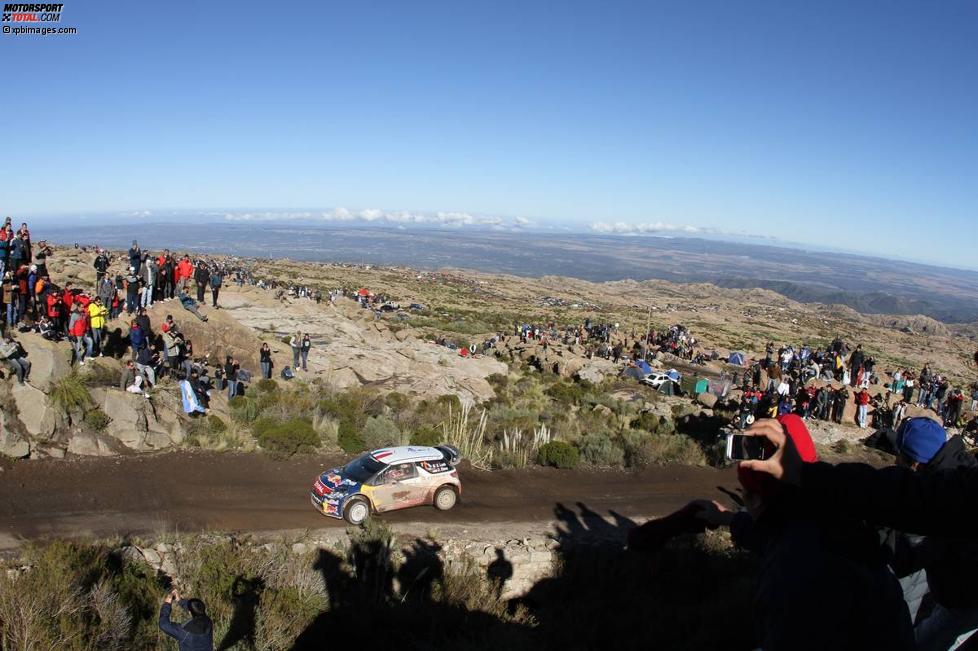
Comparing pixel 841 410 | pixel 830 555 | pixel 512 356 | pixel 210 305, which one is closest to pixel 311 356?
pixel 210 305

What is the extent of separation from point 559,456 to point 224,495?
8.59m

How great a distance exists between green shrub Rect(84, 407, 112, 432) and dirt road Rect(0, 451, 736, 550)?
95cm

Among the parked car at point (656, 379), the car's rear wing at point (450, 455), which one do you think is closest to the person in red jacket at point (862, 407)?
the parked car at point (656, 379)

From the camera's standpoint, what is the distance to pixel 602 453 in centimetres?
1708

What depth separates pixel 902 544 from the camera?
4.32 m

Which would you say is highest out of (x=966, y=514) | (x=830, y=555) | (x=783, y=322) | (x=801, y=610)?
(x=966, y=514)

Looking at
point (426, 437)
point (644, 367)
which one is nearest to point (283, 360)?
point (426, 437)

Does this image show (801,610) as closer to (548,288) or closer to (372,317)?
(372,317)

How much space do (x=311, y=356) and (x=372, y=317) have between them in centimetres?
1352

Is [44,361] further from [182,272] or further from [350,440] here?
[182,272]

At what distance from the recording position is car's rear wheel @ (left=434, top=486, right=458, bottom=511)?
1271 centimetres

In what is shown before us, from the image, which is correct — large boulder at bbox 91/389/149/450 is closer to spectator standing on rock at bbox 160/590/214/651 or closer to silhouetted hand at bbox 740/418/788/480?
Result: spectator standing on rock at bbox 160/590/214/651

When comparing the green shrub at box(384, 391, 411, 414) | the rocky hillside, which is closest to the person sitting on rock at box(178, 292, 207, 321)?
the rocky hillside

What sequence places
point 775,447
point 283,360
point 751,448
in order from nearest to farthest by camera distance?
point 775,447 < point 751,448 < point 283,360
